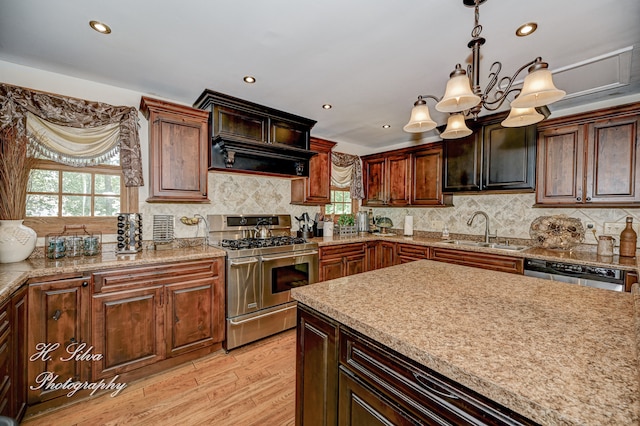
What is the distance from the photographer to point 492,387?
26.1 inches

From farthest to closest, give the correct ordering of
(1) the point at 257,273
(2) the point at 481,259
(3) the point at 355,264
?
(3) the point at 355,264 → (2) the point at 481,259 → (1) the point at 257,273

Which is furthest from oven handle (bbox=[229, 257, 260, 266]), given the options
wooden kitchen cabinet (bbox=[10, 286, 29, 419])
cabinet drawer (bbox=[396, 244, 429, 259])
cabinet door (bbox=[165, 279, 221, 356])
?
cabinet drawer (bbox=[396, 244, 429, 259])

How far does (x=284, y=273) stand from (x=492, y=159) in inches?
106

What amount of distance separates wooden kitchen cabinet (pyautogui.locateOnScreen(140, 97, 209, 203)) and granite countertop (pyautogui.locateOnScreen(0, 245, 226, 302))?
555mm

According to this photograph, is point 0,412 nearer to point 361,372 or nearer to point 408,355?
point 361,372

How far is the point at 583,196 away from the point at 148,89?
427cm

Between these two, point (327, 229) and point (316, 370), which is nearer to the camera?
point (316, 370)

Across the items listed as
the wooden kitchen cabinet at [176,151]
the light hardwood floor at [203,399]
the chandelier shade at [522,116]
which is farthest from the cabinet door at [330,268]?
the chandelier shade at [522,116]

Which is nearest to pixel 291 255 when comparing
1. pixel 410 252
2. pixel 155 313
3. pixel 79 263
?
pixel 155 313

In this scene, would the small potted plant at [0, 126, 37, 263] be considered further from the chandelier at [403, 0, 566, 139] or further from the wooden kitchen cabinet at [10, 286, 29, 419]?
the chandelier at [403, 0, 566, 139]

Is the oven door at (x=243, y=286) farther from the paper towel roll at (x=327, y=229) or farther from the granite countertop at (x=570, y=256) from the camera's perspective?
the paper towel roll at (x=327, y=229)

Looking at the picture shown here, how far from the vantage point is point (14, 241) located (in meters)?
1.95

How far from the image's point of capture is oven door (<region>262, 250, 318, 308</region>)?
2.84 metres

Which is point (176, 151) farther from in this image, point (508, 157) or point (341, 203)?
point (508, 157)
